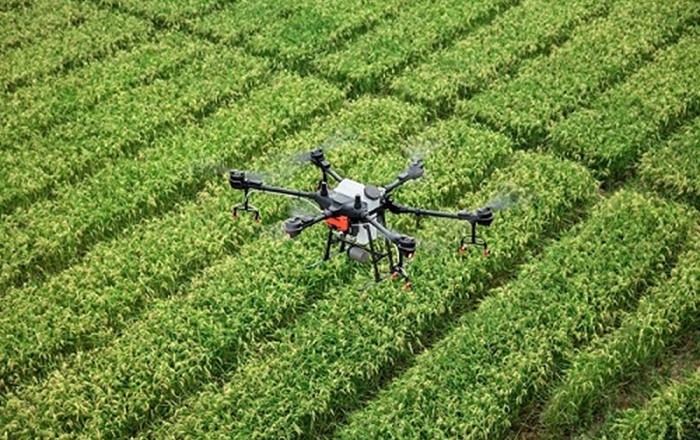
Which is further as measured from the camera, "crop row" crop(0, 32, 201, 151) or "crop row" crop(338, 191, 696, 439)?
"crop row" crop(0, 32, 201, 151)

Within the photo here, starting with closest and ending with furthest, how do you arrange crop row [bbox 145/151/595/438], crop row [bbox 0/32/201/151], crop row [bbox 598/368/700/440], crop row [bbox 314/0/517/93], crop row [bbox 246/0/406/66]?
crop row [bbox 598/368/700/440]
crop row [bbox 145/151/595/438]
crop row [bbox 0/32/201/151]
crop row [bbox 314/0/517/93]
crop row [bbox 246/0/406/66]

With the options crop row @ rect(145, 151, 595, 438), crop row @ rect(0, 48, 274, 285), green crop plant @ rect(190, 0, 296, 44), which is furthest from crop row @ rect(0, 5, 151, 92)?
crop row @ rect(145, 151, 595, 438)

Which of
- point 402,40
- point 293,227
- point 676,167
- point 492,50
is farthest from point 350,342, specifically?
point 402,40

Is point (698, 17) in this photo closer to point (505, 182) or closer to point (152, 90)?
point (505, 182)

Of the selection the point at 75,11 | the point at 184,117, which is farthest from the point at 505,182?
the point at 75,11

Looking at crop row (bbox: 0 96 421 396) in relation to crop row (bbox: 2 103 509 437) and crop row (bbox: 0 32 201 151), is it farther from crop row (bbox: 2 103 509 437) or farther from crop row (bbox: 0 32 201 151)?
crop row (bbox: 0 32 201 151)

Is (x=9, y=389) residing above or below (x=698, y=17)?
below
